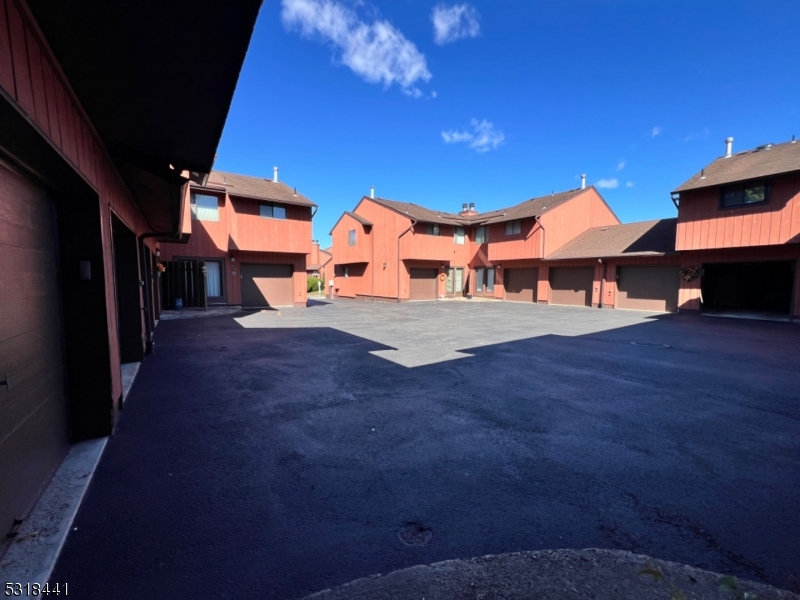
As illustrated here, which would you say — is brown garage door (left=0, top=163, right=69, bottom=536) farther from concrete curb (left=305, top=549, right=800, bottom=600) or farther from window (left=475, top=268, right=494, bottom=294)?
window (left=475, top=268, right=494, bottom=294)

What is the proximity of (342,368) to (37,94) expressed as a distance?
4.67 m

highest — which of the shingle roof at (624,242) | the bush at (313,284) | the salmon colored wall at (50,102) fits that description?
the shingle roof at (624,242)

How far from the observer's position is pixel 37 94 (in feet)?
6.72

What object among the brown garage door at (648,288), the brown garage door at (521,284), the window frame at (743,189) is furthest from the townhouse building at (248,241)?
the window frame at (743,189)

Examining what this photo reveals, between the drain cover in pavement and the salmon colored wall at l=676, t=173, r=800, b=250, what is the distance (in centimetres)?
1681

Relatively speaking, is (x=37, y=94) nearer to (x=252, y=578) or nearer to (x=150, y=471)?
(x=150, y=471)

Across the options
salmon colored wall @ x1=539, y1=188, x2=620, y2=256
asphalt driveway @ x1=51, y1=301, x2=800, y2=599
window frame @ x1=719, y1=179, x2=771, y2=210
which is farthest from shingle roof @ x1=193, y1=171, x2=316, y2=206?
window frame @ x1=719, y1=179, x2=771, y2=210

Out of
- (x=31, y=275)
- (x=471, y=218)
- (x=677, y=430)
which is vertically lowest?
(x=677, y=430)

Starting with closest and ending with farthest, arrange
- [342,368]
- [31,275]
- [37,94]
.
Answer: [37,94] < [31,275] < [342,368]

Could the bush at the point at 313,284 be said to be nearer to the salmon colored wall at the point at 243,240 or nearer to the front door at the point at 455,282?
the front door at the point at 455,282

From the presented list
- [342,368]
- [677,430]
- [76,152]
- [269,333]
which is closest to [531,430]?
[677,430]

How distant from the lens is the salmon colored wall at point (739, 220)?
39.3 feet

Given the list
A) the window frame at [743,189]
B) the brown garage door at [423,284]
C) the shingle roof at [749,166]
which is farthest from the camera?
the brown garage door at [423,284]

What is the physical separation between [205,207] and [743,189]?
69.7 ft
